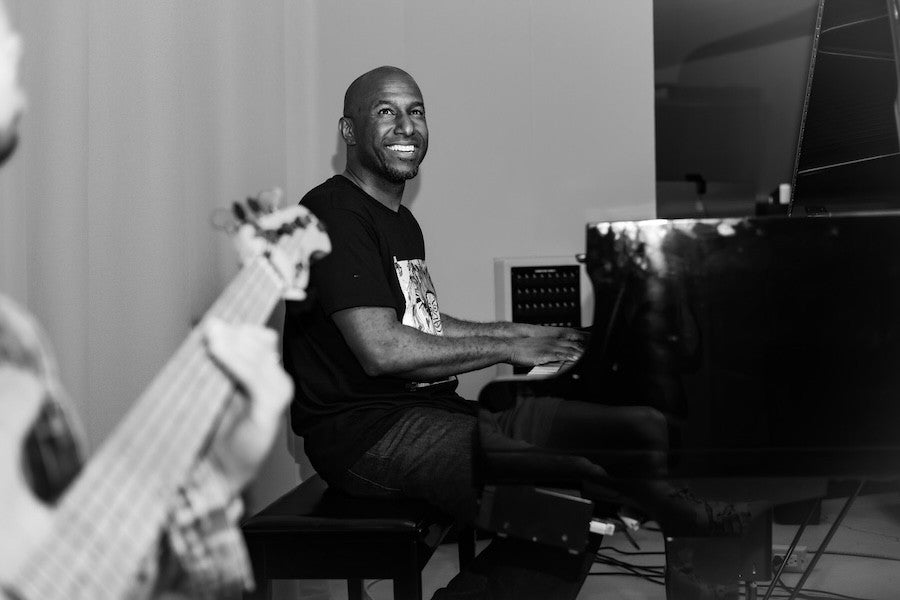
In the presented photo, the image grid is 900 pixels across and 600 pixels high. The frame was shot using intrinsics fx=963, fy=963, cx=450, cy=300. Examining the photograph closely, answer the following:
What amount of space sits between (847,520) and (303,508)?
91.5 inches

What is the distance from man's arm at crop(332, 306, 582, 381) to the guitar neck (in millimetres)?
984

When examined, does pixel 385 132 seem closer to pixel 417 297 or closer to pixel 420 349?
pixel 417 297

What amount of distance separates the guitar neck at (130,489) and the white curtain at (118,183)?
0.58 meters

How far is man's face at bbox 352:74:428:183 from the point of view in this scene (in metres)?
2.31

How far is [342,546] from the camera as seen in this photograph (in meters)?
1.71

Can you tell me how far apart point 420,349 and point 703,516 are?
608 mm

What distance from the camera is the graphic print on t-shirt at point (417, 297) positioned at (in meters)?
2.09

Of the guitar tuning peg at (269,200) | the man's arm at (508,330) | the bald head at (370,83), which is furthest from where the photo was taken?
the bald head at (370,83)

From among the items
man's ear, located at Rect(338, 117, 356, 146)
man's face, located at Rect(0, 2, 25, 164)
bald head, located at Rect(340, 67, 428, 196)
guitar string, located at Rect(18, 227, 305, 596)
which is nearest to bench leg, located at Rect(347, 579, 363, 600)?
bald head, located at Rect(340, 67, 428, 196)

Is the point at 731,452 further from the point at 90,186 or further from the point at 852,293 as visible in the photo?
the point at 90,186

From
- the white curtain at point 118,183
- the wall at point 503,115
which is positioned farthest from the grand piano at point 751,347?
the wall at point 503,115

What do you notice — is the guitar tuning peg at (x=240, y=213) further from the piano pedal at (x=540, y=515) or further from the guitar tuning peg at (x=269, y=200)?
the piano pedal at (x=540, y=515)

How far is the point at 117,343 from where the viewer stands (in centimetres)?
161

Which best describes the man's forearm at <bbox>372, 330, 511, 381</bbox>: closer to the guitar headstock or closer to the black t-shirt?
the black t-shirt
